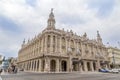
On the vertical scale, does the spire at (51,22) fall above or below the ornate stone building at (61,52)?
above

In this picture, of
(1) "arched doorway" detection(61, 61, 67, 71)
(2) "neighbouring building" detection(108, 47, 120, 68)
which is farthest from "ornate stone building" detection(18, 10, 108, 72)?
(2) "neighbouring building" detection(108, 47, 120, 68)

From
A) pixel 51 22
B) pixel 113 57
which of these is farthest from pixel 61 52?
pixel 113 57

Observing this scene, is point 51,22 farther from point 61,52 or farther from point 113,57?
point 113,57

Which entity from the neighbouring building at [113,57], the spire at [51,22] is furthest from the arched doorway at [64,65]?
the neighbouring building at [113,57]

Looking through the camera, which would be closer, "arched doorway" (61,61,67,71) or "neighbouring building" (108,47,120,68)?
"arched doorway" (61,61,67,71)

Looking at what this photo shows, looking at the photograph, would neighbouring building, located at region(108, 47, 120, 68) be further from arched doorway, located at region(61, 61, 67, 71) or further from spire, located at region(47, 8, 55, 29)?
spire, located at region(47, 8, 55, 29)

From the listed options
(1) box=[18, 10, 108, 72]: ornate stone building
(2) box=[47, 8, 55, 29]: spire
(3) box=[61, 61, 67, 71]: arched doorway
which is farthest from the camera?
(3) box=[61, 61, 67, 71]: arched doorway

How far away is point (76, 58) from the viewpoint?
50.1 metres

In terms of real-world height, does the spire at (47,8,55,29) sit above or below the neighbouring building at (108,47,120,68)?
A: above

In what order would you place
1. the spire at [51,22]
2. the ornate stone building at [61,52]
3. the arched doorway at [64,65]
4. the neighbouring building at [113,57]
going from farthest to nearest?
the neighbouring building at [113,57] < the arched doorway at [64,65] < the spire at [51,22] < the ornate stone building at [61,52]

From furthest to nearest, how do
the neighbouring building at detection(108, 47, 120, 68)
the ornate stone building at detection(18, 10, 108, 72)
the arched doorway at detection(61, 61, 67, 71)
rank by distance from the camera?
the neighbouring building at detection(108, 47, 120, 68)
the arched doorway at detection(61, 61, 67, 71)
the ornate stone building at detection(18, 10, 108, 72)

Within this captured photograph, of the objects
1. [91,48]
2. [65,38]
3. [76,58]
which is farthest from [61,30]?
[91,48]

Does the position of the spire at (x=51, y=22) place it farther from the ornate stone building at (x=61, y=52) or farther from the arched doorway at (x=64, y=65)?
the arched doorway at (x=64, y=65)

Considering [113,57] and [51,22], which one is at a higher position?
[51,22]
